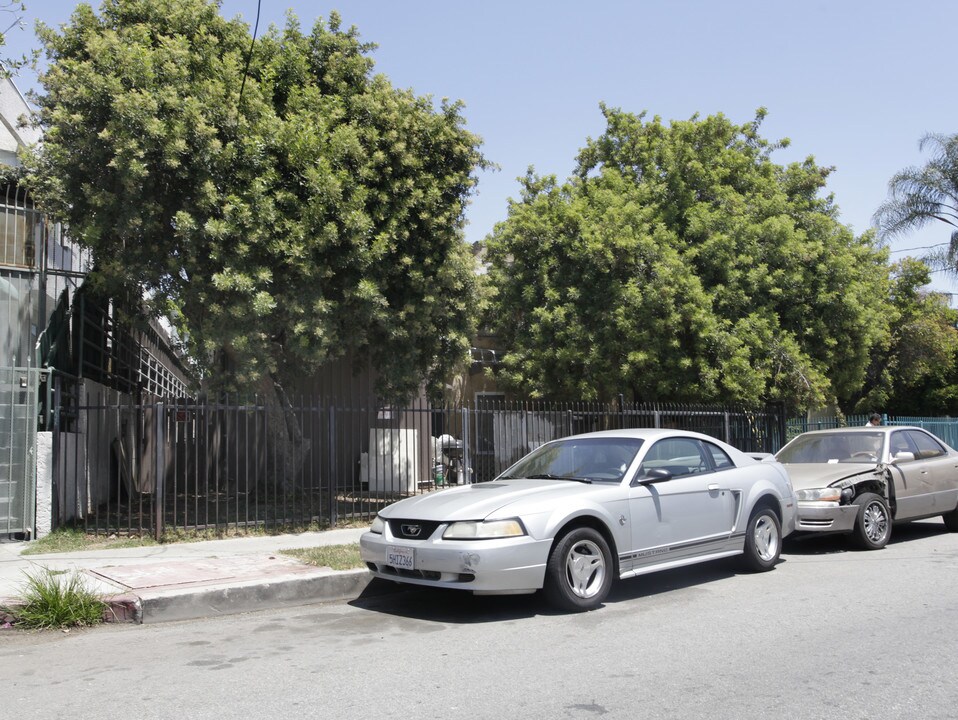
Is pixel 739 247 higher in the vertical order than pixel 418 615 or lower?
higher

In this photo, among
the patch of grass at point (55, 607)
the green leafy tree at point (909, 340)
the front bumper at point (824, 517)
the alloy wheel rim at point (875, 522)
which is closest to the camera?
the patch of grass at point (55, 607)

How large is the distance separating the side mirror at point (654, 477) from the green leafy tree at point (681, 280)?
8.98 m

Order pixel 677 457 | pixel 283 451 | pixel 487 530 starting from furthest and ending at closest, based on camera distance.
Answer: pixel 283 451
pixel 677 457
pixel 487 530

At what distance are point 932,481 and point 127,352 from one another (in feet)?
48.0

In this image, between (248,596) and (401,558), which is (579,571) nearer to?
(401,558)

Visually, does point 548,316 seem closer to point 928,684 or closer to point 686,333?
point 686,333

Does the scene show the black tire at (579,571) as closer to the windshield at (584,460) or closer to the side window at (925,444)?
the windshield at (584,460)

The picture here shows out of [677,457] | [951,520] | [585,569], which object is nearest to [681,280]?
[951,520]

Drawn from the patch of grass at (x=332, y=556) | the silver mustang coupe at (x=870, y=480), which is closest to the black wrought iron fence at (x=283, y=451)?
the patch of grass at (x=332, y=556)

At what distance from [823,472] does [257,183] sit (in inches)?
324

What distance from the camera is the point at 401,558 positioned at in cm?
675

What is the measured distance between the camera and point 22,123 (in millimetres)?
12656

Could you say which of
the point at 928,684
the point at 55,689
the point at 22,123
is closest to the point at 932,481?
the point at 928,684

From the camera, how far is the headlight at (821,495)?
9.66 meters
